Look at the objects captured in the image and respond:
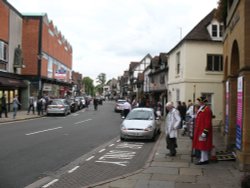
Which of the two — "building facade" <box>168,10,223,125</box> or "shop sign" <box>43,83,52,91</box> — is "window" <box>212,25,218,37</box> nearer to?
"building facade" <box>168,10,223,125</box>

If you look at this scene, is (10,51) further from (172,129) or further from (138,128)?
(172,129)

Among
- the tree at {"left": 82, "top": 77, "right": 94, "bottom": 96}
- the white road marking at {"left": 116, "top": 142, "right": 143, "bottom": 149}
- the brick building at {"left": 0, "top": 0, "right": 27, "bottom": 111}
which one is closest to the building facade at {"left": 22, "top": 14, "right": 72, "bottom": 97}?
the brick building at {"left": 0, "top": 0, "right": 27, "bottom": 111}

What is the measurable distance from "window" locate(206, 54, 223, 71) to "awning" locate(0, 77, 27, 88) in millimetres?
16778

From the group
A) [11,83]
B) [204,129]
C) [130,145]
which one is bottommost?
[130,145]

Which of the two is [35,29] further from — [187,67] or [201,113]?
[201,113]

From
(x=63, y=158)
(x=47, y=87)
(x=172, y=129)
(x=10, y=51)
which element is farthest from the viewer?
(x=47, y=87)

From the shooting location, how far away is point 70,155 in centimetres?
1291

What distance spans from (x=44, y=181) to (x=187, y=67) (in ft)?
71.2

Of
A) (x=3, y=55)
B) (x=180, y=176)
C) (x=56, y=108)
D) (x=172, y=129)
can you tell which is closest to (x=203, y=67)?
(x=56, y=108)

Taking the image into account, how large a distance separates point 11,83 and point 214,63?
18.4 metres

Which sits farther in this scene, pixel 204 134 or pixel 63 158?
pixel 63 158

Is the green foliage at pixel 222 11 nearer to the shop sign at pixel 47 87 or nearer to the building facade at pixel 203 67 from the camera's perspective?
the building facade at pixel 203 67

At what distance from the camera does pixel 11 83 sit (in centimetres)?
3731

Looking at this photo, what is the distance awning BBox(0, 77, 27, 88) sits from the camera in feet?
114
